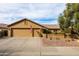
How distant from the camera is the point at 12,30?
28.2 meters

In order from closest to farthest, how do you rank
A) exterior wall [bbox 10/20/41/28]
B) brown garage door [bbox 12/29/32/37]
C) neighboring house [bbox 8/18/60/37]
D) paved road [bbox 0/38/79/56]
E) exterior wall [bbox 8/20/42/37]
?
paved road [bbox 0/38/79/56] < brown garage door [bbox 12/29/32/37] < exterior wall [bbox 8/20/42/37] < neighboring house [bbox 8/18/60/37] < exterior wall [bbox 10/20/41/28]

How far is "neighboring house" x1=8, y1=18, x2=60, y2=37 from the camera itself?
27.3m

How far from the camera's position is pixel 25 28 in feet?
91.8

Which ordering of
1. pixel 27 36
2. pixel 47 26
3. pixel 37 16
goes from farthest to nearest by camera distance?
pixel 47 26, pixel 27 36, pixel 37 16

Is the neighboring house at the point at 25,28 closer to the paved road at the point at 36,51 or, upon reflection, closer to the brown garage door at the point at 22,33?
the brown garage door at the point at 22,33

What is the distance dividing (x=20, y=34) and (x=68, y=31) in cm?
628

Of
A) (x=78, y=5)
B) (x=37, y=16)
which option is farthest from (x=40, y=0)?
(x=37, y=16)

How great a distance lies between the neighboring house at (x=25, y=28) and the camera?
27.3 metres

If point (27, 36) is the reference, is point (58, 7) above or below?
above

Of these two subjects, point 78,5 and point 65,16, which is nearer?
point 78,5

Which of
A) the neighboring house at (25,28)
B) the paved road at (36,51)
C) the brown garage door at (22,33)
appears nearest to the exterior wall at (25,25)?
the neighboring house at (25,28)

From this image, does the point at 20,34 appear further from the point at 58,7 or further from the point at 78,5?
the point at 78,5

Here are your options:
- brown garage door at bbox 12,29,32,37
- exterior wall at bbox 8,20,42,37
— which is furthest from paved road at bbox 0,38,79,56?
exterior wall at bbox 8,20,42,37

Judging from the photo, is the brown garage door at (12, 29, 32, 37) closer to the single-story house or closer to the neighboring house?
the neighboring house
